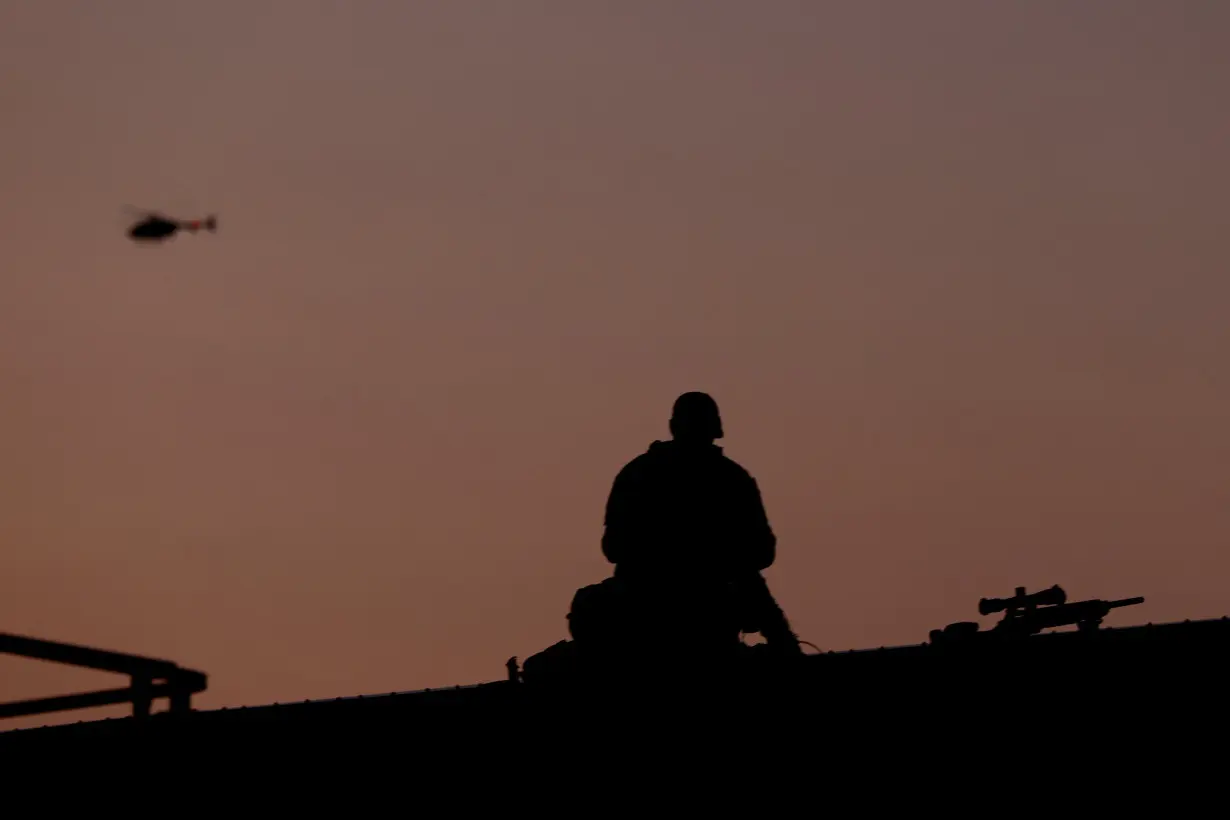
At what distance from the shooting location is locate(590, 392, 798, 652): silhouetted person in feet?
43.7

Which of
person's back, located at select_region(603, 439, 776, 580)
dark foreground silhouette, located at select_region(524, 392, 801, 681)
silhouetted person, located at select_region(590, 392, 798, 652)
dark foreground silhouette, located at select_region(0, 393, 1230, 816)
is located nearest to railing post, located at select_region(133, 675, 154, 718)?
dark foreground silhouette, located at select_region(0, 393, 1230, 816)

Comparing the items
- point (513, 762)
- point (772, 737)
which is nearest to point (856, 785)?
point (772, 737)

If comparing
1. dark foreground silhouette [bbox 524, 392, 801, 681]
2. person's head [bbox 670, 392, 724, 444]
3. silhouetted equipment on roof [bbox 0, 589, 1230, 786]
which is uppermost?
person's head [bbox 670, 392, 724, 444]

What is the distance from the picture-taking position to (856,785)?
12617 millimetres

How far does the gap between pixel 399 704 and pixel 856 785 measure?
4.27 meters

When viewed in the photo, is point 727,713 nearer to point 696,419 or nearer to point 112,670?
point 696,419

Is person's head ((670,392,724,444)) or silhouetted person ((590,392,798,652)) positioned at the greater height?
person's head ((670,392,724,444))

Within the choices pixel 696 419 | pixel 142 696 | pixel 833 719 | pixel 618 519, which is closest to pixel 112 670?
pixel 142 696

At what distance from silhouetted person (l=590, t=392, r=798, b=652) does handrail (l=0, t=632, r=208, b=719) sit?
9.85 feet

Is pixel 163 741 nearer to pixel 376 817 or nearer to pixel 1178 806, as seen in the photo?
pixel 376 817

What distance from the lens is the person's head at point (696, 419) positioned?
13320mm

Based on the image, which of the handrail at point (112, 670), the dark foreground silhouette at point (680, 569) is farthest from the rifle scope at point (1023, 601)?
the handrail at point (112, 670)

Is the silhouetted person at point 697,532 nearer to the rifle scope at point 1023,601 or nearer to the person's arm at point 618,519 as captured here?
the person's arm at point 618,519

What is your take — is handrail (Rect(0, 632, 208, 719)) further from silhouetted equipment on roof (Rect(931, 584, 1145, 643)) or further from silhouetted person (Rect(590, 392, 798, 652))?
silhouetted equipment on roof (Rect(931, 584, 1145, 643))
